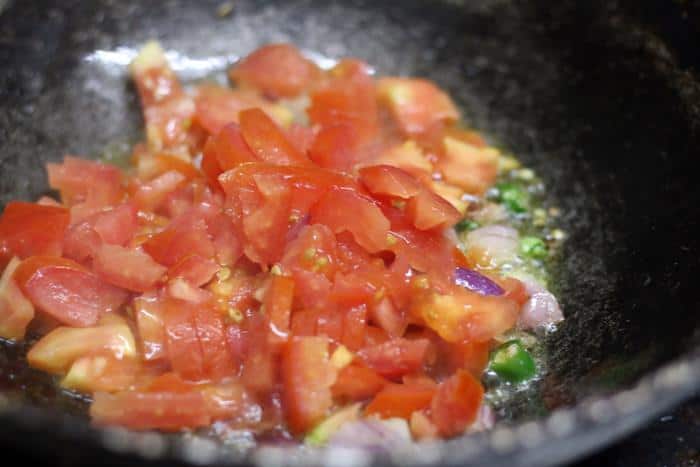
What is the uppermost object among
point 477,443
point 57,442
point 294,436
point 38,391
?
point 477,443

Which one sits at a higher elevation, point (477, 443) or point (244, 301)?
point (477, 443)

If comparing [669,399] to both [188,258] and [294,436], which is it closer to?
[294,436]

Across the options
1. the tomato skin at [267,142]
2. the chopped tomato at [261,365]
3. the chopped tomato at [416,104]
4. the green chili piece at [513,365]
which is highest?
the tomato skin at [267,142]

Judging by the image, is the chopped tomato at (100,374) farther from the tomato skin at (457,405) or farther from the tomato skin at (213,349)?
the tomato skin at (457,405)

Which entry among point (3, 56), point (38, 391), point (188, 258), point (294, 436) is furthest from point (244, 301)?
point (3, 56)

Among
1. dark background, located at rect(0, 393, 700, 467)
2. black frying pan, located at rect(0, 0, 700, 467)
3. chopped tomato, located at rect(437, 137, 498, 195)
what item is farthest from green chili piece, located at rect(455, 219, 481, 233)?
dark background, located at rect(0, 393, 700, 467)

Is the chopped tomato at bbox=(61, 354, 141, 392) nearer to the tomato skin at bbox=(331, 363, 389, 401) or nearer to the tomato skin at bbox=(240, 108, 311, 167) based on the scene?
the tomato skin at bbox=(331, 363, 389, 401)

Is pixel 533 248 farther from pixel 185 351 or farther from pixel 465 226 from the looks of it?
pixel 185 351

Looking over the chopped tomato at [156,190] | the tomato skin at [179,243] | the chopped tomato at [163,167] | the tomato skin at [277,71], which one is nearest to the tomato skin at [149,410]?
the tomato skin at [179,243]
